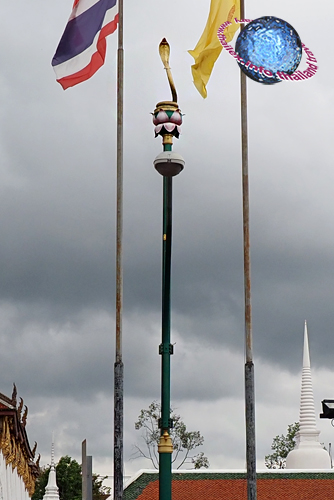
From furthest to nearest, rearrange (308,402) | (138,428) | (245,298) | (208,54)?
(138,428), (308,402), (208,54), (245,298)

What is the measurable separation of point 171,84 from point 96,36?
218 centimetres

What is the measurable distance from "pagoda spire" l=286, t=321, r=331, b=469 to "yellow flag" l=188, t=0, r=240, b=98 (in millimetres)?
28726

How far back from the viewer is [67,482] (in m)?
76.0

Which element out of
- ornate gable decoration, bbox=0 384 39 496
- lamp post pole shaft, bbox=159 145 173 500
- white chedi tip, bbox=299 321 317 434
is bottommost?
lamp post pole shaft, bbox=159 145 173 500

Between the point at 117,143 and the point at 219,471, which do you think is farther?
the point at 219,471

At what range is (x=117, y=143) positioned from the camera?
16.5 metres

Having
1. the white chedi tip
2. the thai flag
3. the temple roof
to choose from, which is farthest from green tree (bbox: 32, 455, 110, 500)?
the thai flag

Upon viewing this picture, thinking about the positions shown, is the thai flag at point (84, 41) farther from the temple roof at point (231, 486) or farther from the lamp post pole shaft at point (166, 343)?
the temple roof at point (231, 486)

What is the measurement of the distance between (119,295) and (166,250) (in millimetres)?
1088

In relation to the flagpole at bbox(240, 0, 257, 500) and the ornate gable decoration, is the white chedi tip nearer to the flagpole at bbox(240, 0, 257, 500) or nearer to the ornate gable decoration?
the ornate gable decoration

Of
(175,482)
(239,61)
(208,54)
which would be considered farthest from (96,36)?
(175,482)

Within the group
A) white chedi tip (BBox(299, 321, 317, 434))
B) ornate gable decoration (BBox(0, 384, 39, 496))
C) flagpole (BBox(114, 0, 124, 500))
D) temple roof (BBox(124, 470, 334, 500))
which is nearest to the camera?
flagpole (BBox(114, 0, 124, 500))

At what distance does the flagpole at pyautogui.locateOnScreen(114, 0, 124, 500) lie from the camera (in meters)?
14.6

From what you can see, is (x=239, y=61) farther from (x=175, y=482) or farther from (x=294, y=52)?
(x=175, y=482)
